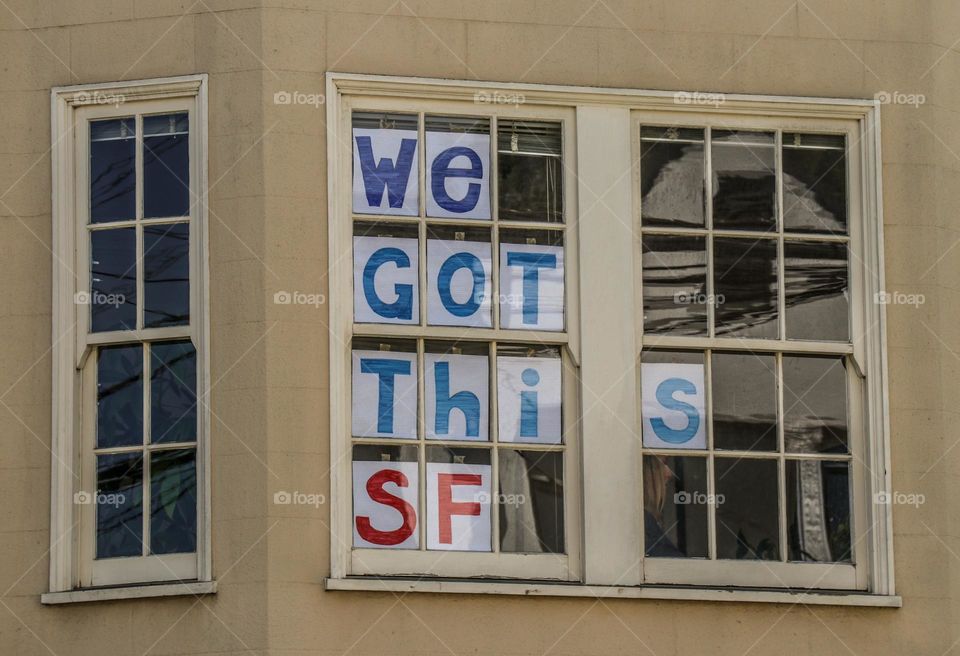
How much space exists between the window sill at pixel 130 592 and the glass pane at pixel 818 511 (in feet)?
10.8

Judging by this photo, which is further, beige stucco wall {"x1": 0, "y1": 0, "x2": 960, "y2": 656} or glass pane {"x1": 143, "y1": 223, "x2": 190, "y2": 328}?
glass pane {"x1": 143, "y1": 223, "x2": 190, "y2": 328}

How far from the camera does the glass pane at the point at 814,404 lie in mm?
12664

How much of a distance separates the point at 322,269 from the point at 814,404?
2939mm

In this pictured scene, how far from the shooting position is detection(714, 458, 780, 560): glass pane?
12.4 m

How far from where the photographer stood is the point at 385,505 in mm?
12117

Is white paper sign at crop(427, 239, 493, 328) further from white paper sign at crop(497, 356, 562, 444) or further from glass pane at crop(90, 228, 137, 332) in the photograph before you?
glass pane at crop(90, 228, 137, 332)

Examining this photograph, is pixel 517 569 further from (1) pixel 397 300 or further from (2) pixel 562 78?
(2) pixel 562 78

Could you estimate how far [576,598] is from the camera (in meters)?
12.1

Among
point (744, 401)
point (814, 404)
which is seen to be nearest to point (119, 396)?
point (744, 401)

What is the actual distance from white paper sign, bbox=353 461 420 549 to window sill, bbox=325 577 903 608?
27 cm

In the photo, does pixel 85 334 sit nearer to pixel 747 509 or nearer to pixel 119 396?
pixel 119 396

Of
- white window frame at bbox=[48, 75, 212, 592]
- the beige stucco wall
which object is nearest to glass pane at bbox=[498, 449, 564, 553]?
the beige stucco wall

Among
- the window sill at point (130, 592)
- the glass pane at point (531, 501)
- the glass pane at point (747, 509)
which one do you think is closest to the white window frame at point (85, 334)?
the window sill at point (130, 592)

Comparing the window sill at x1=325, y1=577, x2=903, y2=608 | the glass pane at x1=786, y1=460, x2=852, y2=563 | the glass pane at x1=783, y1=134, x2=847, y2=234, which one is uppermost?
the glass pane at x1=783, y1=134, x2=847, y2=234
